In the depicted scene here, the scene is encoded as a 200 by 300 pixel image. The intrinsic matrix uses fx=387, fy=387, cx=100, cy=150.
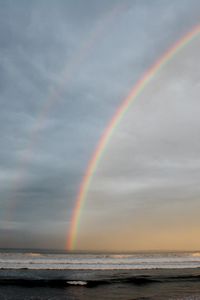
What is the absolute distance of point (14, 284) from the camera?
1560 inches

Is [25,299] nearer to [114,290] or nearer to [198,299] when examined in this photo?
[114,290]

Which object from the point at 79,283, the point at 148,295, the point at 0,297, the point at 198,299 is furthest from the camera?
→ the point at 79,283

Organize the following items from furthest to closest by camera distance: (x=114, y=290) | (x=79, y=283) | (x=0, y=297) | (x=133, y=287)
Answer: (x=79, y=283), (x=133, y=287), (x=114, y=290), (x=0, y=297)

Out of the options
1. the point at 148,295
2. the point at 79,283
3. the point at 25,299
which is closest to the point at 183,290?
the point at 148,295

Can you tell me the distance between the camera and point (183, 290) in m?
36.2

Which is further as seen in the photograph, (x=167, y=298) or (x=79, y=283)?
(x=79, y=283)

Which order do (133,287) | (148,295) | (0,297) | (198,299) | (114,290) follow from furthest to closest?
(133,287), (114,290), (148,295), (0,297), (198,299)

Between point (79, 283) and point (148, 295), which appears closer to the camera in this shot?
point (148, 295)

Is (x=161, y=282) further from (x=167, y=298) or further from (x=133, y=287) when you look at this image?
(x=167, y=298)

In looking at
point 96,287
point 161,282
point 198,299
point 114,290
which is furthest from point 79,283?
point 198,299

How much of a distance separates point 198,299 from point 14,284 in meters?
19.6

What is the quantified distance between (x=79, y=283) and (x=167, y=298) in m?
13.4

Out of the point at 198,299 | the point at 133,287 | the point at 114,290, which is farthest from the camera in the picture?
the point at 133,287

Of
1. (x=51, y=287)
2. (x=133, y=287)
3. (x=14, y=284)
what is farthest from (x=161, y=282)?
(x=14, y=284)
